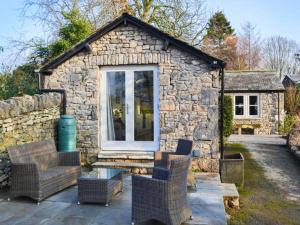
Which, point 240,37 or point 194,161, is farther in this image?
point 240,37

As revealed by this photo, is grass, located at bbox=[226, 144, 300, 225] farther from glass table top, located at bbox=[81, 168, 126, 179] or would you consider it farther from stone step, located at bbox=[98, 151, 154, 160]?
stone step, located at bbox=[98, 151, 154, 160]

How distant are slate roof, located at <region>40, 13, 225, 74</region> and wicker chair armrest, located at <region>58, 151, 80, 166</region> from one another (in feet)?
10.3

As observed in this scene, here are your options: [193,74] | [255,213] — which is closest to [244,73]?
[193,74]

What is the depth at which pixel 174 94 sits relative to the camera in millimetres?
8375

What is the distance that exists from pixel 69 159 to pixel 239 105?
15778mm

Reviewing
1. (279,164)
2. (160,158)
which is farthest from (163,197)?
(279,164)

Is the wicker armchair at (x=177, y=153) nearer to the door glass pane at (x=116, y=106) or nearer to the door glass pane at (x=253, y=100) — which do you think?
the door glass pane at (x=116, y=106)

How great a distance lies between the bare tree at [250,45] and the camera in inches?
1524

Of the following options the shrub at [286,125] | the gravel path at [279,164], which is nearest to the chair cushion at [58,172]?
the gravel path at [279,164]

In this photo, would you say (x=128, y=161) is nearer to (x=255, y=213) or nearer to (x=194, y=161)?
(x=194, y=161)

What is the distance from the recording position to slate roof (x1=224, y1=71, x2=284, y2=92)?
20005mm

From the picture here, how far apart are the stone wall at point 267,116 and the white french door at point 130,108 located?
13371 mm

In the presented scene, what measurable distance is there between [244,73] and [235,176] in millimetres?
14825

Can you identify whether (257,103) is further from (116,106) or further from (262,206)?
(262,206)
